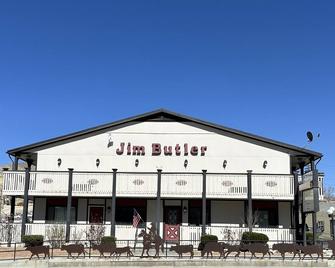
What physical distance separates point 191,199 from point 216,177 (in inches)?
87.5

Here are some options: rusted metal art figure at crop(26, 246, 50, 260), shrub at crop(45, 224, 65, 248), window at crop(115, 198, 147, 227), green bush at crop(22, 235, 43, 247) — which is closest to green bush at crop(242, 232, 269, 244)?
window at crop(115, 198, 147, 227)

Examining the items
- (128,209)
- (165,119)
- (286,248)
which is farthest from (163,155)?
(286,248)

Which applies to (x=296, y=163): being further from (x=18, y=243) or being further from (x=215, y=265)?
(x=18, y=243)

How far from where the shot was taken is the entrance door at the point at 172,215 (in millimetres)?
30672

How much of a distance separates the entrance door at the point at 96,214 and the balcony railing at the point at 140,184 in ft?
6.66

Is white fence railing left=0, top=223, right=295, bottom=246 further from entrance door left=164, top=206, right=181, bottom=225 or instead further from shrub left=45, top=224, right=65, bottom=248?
entrance door left=164, top=206, right=181, bottom=225

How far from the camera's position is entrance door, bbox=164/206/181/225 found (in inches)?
1208

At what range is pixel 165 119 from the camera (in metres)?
31.7

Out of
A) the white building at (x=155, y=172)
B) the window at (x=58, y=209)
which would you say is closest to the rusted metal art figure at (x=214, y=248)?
the white building at (x=155, y=172)

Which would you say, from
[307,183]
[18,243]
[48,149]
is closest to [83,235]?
[18,243]

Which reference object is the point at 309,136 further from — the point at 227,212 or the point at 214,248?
the point at 214,248

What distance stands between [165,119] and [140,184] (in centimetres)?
456

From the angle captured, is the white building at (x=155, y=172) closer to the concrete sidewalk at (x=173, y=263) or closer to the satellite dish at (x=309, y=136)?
the satellite dish at (x=309, y=136)

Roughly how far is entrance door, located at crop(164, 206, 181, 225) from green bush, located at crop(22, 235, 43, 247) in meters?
7.45
